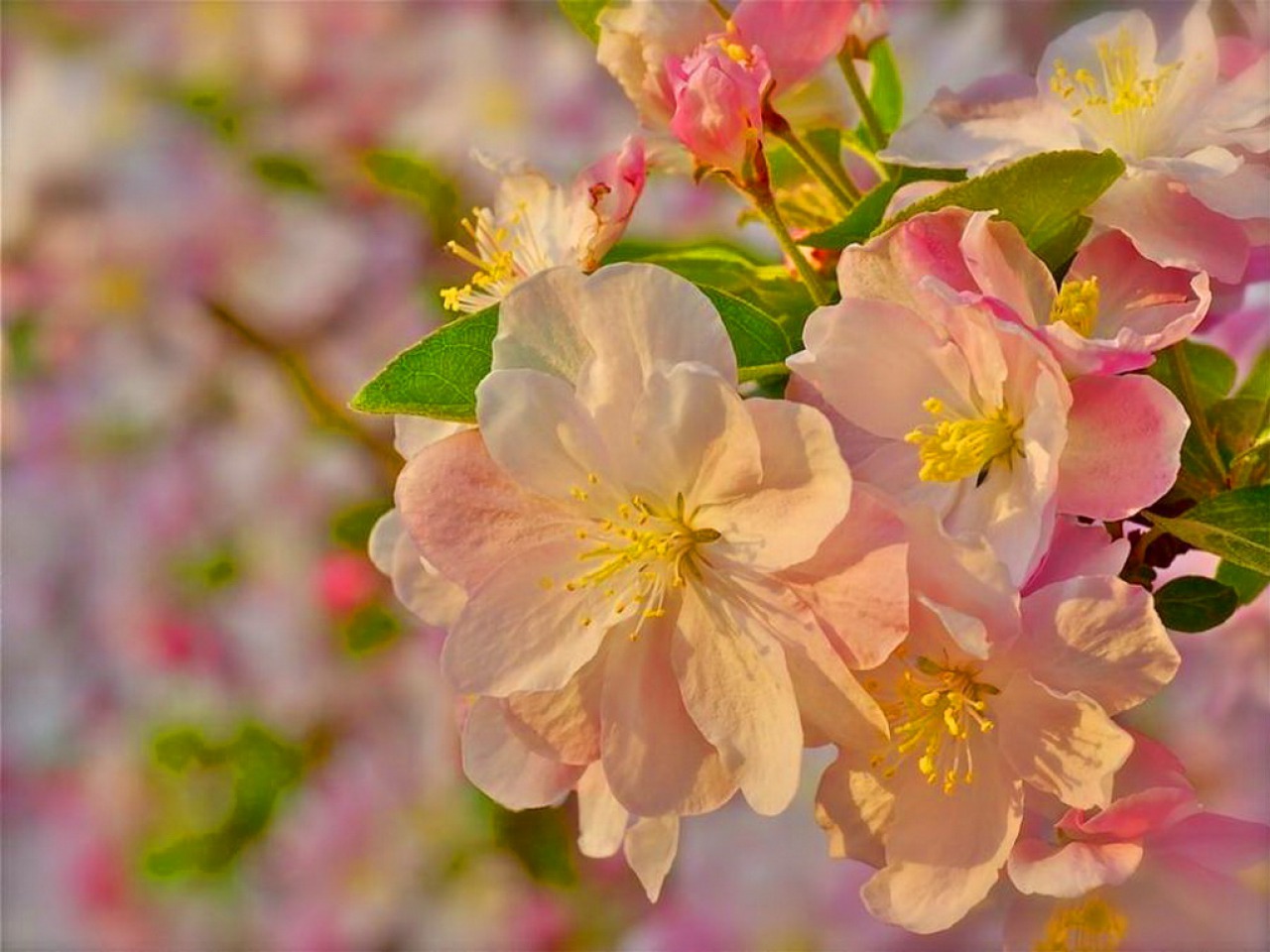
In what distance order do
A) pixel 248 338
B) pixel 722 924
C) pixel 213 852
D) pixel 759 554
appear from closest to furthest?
pixel 759 554
pixel 722 924
pixel 213 852
pixel 248 338

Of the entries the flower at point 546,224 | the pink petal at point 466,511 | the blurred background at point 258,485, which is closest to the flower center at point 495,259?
the flower at point 546,224

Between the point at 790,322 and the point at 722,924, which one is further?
the point at 722,924

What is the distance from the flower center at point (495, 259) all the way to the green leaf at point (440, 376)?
8 centimetres

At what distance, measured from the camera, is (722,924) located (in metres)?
1.41

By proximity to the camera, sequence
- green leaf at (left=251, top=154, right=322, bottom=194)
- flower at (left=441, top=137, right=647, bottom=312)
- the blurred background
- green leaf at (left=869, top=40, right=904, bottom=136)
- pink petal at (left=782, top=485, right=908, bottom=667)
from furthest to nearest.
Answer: green leaf at (left=251, top=154, right=322, bottom=194), the blurred background, green leaf at (left=869, top=40, right=904, bottom=136), flower at (left=441, top=137, right=647, bottom=312), pink petal at (left=782, top=485, right=908, bottom=667)

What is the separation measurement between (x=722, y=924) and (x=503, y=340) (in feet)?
3.58

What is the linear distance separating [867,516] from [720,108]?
15 cm

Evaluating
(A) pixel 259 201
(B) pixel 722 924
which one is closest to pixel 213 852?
(B) pixel 722 924

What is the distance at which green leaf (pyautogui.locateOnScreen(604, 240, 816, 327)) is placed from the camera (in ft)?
1.75

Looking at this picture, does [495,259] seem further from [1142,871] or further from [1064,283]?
[1142,871]

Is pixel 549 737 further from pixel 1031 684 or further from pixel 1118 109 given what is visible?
pixel 1118 109

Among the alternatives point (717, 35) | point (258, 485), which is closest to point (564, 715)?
point (717, 35)

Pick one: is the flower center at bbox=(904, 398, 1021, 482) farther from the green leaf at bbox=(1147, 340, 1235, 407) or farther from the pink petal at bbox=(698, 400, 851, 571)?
the green leaf at bbox=(1147, 340, 1235, 407)

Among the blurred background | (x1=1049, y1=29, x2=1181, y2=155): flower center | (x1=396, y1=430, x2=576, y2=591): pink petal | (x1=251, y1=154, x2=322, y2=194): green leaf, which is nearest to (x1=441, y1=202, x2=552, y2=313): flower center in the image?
(x1=396, y1=430, x2=576, y2=591): pink petal
